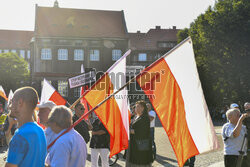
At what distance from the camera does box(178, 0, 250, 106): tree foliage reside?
27.5 metres

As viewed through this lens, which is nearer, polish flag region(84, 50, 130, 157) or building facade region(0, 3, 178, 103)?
polish flag region(84, 50, 130, 157)

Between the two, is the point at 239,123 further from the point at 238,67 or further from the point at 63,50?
the point at 63,50

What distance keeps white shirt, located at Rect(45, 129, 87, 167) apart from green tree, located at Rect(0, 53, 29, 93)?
58688mm

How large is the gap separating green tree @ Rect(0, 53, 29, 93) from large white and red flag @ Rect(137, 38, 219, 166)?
5780 cm

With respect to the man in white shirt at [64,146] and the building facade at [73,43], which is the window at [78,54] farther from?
the man in white shirt at [64,146]

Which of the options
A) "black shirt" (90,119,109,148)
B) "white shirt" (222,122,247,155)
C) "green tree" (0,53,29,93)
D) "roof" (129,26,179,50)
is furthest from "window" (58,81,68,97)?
"white shirt" (222,122,247,155)

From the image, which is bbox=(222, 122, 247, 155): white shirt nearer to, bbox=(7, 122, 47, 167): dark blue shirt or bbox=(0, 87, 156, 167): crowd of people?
bbox=(0, 87, 156, 167): crowd of people

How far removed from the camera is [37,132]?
8.73 feet

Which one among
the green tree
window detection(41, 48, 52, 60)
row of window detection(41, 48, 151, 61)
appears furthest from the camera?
the green tree

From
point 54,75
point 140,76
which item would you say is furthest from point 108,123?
point 54,75

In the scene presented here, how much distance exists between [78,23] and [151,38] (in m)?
Answer: 14.8

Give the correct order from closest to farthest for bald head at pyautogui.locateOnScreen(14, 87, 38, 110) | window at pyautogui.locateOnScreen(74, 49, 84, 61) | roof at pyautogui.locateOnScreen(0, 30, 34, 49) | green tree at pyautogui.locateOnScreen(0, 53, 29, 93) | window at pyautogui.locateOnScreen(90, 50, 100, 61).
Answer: bald head at pyautogui.locateOnScreen(14, 87, 38, 110) < window at pyautogui.locateOnScreen(74, 49, 84, 61) < window at pyautogui.locateOnScreen(90, 50, 100, 61) < green tree at pyautogui.locateOnScreen(0, 53, 29, 93) < roof at pyautogui.locateOnScreen(0, 30, 34, 49)

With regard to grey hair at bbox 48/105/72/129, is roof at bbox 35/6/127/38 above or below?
above

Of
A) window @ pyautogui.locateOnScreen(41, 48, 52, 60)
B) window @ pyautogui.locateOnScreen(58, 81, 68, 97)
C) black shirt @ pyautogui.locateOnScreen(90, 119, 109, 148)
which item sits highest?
window @ pyautogui.locateOnScreen(41, 48, 52, 60)
